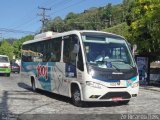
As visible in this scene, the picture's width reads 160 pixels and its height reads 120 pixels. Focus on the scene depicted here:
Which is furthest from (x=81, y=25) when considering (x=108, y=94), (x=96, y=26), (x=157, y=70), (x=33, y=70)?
(x=108, y=94)

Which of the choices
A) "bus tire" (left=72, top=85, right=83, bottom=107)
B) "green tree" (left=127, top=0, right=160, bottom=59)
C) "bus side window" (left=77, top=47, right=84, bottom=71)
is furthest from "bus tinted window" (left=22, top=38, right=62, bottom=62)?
"green tree" (left=127, top=0, right=160, bottom=59)

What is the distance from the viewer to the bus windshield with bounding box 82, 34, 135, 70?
45.5ft

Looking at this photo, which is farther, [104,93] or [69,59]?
[69,59]

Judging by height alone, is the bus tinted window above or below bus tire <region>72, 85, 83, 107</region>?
above

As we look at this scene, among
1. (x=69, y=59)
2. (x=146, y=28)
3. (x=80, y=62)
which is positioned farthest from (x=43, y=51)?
(x=146, y=28)

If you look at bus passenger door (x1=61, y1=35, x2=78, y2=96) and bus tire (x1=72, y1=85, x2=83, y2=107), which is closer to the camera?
bus tire (x1=72, y1=85, x2=83, y2=107)

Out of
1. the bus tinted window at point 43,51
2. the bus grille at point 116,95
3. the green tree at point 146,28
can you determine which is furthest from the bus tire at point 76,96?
the green tree at point 146,28

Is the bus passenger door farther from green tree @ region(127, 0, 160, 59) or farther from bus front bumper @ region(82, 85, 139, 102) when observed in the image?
green tree @ region(127, 0, 160, 59)

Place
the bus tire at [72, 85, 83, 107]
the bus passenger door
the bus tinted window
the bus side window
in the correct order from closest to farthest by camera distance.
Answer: the bus side window < the bus tire at [72, 85, 83, 107] < the bus passenger door < the bus tinted window

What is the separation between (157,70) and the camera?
29922mm

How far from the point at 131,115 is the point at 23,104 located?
4474mm

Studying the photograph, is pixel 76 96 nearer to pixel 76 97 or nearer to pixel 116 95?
pixel 76 97

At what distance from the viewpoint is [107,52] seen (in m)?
14.3

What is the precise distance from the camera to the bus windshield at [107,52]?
45.5 ft
